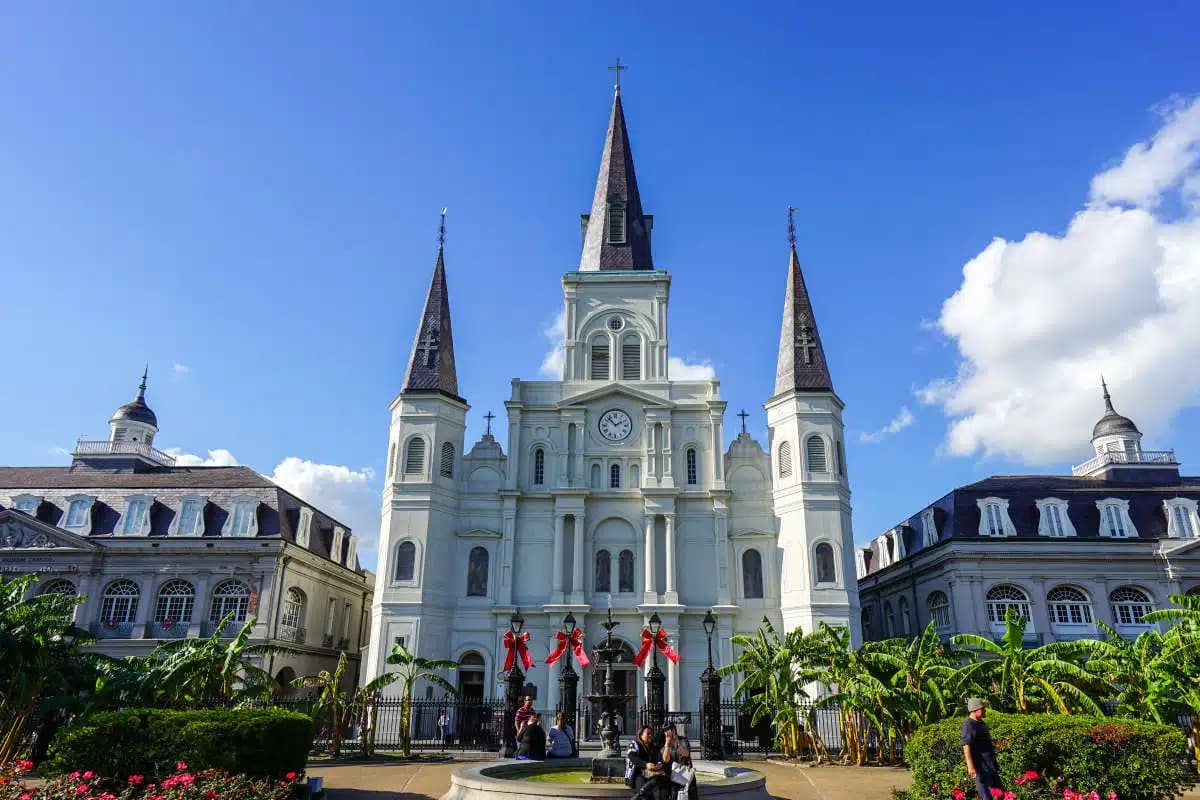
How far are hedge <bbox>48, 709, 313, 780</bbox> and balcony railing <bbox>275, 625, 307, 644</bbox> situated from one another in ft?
73.1

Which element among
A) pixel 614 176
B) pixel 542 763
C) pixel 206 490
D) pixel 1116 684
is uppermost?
pixel 614 176

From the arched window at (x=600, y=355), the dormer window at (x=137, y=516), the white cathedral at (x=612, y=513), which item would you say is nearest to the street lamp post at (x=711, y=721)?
the white cathedral at (x=612, y=513)

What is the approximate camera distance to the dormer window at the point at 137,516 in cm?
3772

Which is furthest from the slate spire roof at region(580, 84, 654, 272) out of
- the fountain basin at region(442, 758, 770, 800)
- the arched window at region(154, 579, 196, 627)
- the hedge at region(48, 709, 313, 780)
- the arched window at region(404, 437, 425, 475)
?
the hedge at region(48, 709, 313, 780)

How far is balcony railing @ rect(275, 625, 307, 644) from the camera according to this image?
36.9 meters

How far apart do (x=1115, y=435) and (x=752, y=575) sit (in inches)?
979

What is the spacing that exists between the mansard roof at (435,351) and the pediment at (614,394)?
5.30m

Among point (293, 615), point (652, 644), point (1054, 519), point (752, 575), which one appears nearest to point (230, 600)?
point (293, 615)

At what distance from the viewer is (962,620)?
36.2 metres

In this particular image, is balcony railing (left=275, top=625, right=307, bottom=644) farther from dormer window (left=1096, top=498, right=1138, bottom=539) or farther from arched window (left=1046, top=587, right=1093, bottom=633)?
dormer window (left=1096, top=498, right=1138, bottom=539)

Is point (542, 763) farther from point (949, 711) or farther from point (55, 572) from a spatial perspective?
point (55, 572)

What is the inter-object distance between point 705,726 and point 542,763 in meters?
10.9

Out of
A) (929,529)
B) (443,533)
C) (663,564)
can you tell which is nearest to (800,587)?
(663,564)

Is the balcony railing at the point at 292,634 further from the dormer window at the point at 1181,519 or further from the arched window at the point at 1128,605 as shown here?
the dormer window at the point at 1181,519
